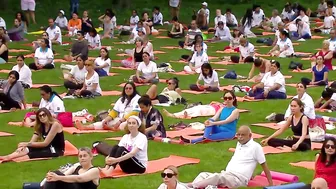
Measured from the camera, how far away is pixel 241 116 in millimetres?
20906

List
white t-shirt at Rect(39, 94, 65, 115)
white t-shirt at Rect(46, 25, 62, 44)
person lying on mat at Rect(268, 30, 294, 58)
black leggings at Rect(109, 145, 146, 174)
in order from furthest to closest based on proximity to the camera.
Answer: white t-shirt at Rect(46, 25, 62, 44)
person lying on mat at Rect(268, 30, 294, 58)
white t-shirt at Rect(39, 94, 65, 115)
black leggings at Rect(109, 145, 146, 174)

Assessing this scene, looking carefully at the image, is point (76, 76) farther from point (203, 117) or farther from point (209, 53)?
point (209, 53)

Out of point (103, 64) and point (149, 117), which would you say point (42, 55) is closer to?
point (103, 64)

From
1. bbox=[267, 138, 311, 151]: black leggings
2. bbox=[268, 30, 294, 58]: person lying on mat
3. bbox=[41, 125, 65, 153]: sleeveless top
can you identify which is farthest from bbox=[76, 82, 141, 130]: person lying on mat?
bbox=[268, 30, 294, 58]: person lying on mat

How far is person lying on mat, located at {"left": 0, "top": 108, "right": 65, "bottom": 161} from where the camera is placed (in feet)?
51.6

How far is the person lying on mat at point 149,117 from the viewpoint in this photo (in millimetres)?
17141

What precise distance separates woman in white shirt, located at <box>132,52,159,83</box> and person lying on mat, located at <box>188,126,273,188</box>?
12367mm

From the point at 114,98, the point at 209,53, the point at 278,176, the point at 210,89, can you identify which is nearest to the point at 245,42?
the point at 209,53

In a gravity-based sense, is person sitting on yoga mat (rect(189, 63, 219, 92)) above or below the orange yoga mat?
above

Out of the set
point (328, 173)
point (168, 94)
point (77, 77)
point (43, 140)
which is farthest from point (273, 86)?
point (328, 173)

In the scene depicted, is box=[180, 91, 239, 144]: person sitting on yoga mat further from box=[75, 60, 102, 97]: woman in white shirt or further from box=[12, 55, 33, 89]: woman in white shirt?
box=[12, 55, 33, 89]: woman in white shirt

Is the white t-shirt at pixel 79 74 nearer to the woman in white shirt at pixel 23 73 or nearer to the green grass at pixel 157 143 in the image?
the green grass at pixel 157 143

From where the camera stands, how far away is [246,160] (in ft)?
45.6

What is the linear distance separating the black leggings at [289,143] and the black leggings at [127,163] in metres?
3.30
